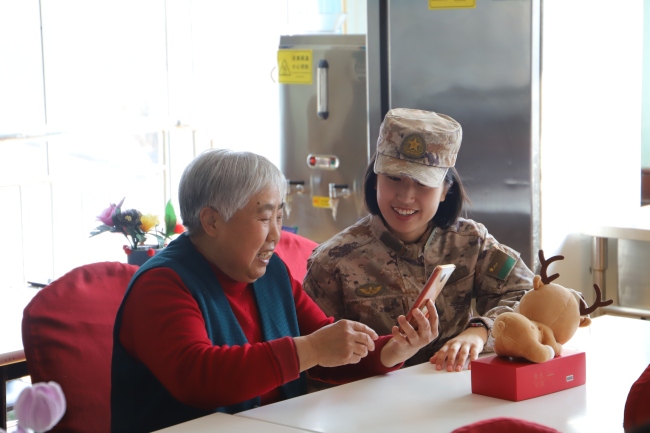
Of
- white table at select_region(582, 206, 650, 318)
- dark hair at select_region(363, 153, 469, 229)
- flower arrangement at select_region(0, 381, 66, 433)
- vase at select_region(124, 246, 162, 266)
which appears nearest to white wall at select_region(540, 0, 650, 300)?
white table at select_region(582, 206, 650, 318)

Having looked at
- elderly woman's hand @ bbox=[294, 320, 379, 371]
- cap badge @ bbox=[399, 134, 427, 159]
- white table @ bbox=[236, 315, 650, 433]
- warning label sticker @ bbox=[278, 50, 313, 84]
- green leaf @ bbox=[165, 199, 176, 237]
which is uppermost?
warning label sticker @ bbox=[278, 50, 313, 84]

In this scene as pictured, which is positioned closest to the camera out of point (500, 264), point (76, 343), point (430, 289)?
point (430, 289)

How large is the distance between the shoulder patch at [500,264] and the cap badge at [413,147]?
0.35m

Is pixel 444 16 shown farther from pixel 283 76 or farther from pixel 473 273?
pixel 473 273

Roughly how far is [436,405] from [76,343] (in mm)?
791

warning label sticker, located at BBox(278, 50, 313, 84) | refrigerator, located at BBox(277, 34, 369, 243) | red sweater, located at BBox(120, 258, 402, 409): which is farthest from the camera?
warning label sticker, located at BBox(278, 50, 313, 84)

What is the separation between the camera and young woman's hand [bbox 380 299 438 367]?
5.45 feet

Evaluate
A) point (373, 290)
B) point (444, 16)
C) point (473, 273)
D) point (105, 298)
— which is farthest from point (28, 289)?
point (444, 16)

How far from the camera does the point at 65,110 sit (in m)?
4.46

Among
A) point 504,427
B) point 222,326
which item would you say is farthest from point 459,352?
point 504,427

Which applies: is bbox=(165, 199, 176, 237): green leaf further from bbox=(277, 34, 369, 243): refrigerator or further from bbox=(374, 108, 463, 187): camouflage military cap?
bbox=(277, 34, 369, 243): refrigerator

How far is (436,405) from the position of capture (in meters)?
1.52

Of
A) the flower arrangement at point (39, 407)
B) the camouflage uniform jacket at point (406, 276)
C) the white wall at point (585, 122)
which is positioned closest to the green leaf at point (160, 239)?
the camouflage uniform jacket at point (406, 276)

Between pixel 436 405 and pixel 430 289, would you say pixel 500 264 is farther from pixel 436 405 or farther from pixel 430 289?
pixel 436 405
